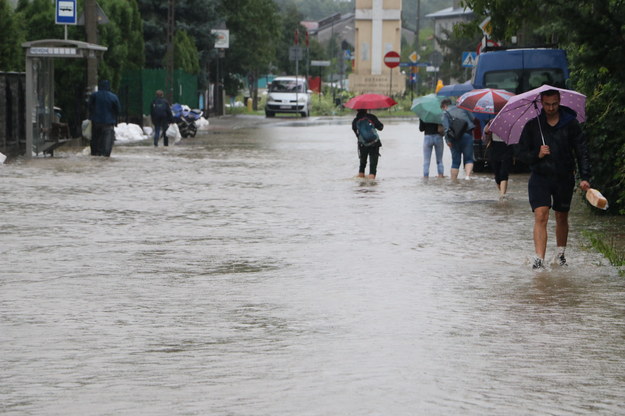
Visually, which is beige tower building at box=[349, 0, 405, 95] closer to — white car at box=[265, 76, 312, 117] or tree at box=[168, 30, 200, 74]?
white car at box=[265, 76, 312, 117]

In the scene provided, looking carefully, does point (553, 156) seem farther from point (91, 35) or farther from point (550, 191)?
point (91, 35)

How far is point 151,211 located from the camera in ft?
55.2

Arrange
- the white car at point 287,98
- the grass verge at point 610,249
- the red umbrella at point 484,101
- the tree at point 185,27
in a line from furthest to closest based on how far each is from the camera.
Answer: the white car at point 287,98
the tree at point 185,27
the red umbrella at point 484,101
the grass verge at point 610,249

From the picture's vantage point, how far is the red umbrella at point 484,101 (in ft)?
70.2

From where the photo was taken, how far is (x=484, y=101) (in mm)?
21547

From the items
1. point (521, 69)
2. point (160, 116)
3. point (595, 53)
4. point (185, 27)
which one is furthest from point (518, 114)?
point (185, 27)

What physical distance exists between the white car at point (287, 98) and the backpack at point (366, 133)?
38.5m

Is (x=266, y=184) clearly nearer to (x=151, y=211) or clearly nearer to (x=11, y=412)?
(x=151, y=211)

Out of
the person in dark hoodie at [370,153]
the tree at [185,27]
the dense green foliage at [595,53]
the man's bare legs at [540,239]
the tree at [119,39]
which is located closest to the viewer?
the dense green foliage at [595,53]

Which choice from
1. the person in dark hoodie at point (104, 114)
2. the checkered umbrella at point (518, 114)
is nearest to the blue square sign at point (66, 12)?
the person in dark hoodie at point (104, 114)

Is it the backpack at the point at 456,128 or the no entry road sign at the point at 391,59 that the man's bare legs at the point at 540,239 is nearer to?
the backpack at the point at 456,128

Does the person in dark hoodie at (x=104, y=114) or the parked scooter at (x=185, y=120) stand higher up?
the person in dark hoodie at (x=104, y=114)

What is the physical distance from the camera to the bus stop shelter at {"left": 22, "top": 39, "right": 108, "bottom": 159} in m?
27.8

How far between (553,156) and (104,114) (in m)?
17.9
